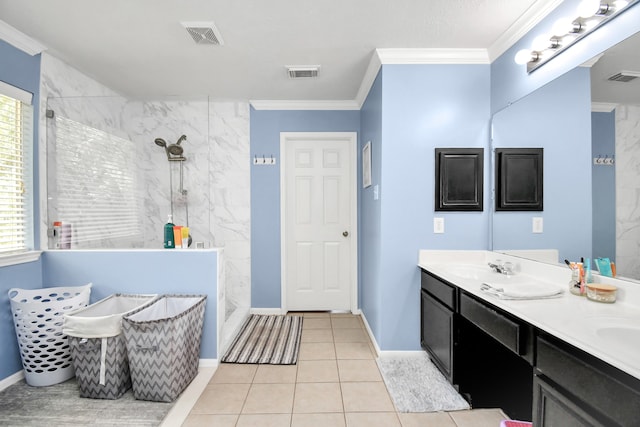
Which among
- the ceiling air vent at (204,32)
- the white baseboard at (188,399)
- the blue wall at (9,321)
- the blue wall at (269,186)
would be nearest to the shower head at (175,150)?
the blue wall at (269,186)

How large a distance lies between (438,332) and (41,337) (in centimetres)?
267

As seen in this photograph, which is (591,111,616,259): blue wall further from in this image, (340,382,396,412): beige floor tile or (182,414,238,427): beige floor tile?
(182,414,238,427): beige floor tile

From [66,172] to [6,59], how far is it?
0.81m

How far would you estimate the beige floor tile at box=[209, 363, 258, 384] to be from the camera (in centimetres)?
229

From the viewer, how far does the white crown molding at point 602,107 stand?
1.48 m

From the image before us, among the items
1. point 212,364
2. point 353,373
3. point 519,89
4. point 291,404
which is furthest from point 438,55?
point 212,364

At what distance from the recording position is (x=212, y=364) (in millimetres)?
2467

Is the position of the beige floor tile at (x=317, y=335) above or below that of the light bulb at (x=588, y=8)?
below

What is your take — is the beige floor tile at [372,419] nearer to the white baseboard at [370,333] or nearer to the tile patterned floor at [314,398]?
the tile patterned floor at [314,398]

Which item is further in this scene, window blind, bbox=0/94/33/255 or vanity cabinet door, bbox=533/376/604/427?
window blind, bbox=0/94/33/255

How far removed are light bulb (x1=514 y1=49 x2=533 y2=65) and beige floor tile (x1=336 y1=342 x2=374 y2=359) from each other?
7.83 ft

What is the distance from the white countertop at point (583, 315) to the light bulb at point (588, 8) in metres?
1.31

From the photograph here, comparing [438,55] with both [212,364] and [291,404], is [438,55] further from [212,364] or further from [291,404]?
[212,364]

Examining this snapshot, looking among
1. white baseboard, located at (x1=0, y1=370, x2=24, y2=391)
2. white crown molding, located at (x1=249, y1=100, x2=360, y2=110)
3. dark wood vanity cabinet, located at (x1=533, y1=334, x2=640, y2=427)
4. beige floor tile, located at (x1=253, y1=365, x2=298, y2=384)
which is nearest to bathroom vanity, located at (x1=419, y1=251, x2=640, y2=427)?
dark wood vanity cabinet, located at (x1=533, y1=334, x2=640, y2=427)
